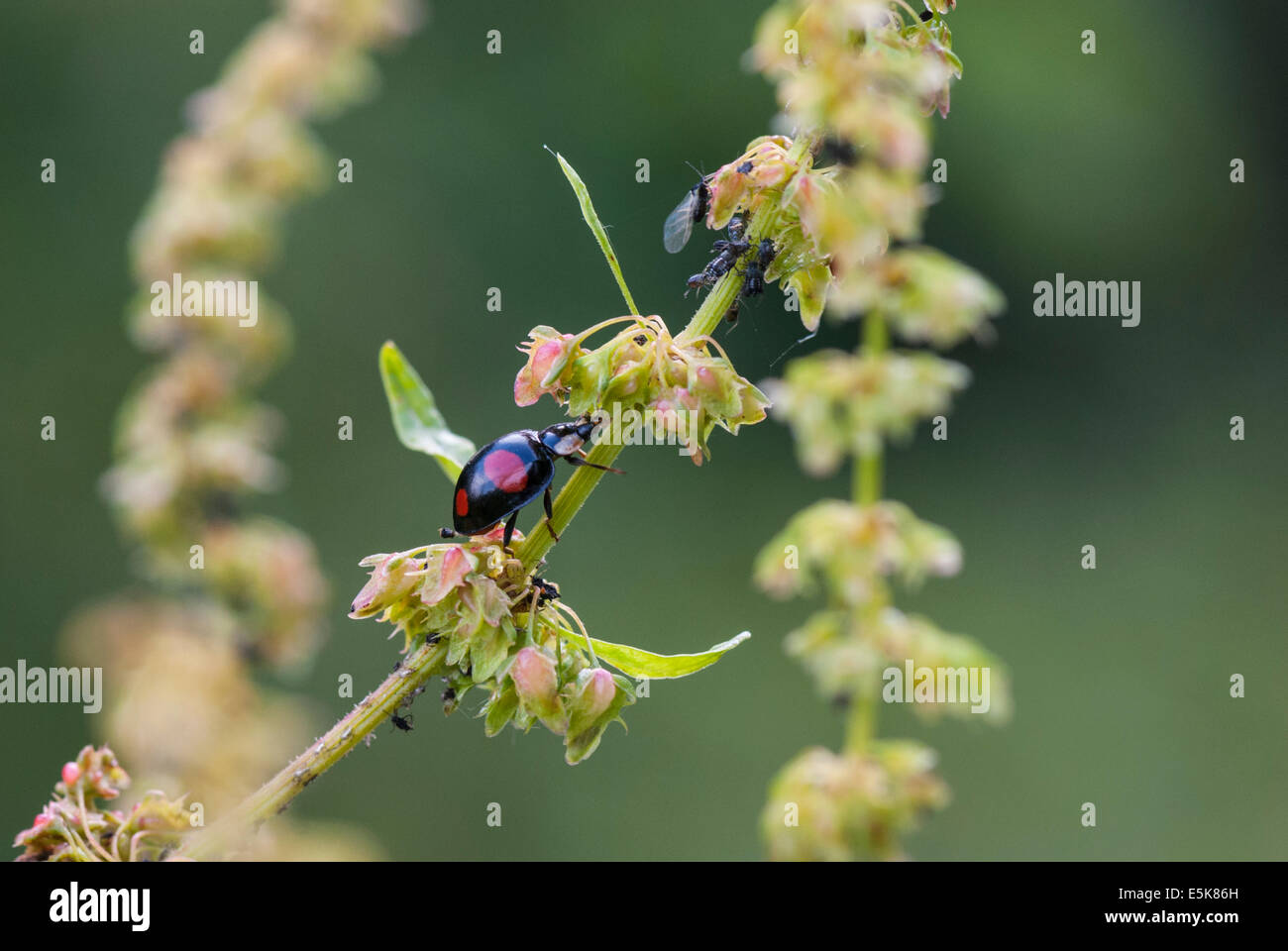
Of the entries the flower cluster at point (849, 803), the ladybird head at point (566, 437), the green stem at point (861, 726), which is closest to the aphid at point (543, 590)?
the ladybird head at point (566, 437)

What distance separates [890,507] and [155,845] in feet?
4.92

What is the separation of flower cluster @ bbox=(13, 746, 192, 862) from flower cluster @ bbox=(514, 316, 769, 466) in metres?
Answer: 0.67

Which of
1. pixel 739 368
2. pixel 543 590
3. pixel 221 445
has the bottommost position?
pixel 543 590

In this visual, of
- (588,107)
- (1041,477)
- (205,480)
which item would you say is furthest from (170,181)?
(1041,477)

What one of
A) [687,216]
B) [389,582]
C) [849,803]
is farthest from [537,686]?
[849,803]

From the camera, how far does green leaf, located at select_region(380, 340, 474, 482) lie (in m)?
1.70

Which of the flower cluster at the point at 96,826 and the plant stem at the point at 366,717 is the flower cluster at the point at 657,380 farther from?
the flower cluster at the point at 96,826

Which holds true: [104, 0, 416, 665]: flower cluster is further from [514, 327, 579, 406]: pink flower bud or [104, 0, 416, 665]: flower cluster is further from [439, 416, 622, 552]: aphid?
[514, 327, 579, 406]: pink flower bud

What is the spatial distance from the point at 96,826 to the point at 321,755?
333 mm

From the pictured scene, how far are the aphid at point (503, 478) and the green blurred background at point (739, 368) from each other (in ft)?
13.3

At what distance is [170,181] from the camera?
2895 millimetres

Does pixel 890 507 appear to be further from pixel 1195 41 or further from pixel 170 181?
pixel 1195 41

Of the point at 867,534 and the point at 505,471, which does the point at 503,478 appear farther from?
the point at 867,534

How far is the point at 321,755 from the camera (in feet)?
4.23
